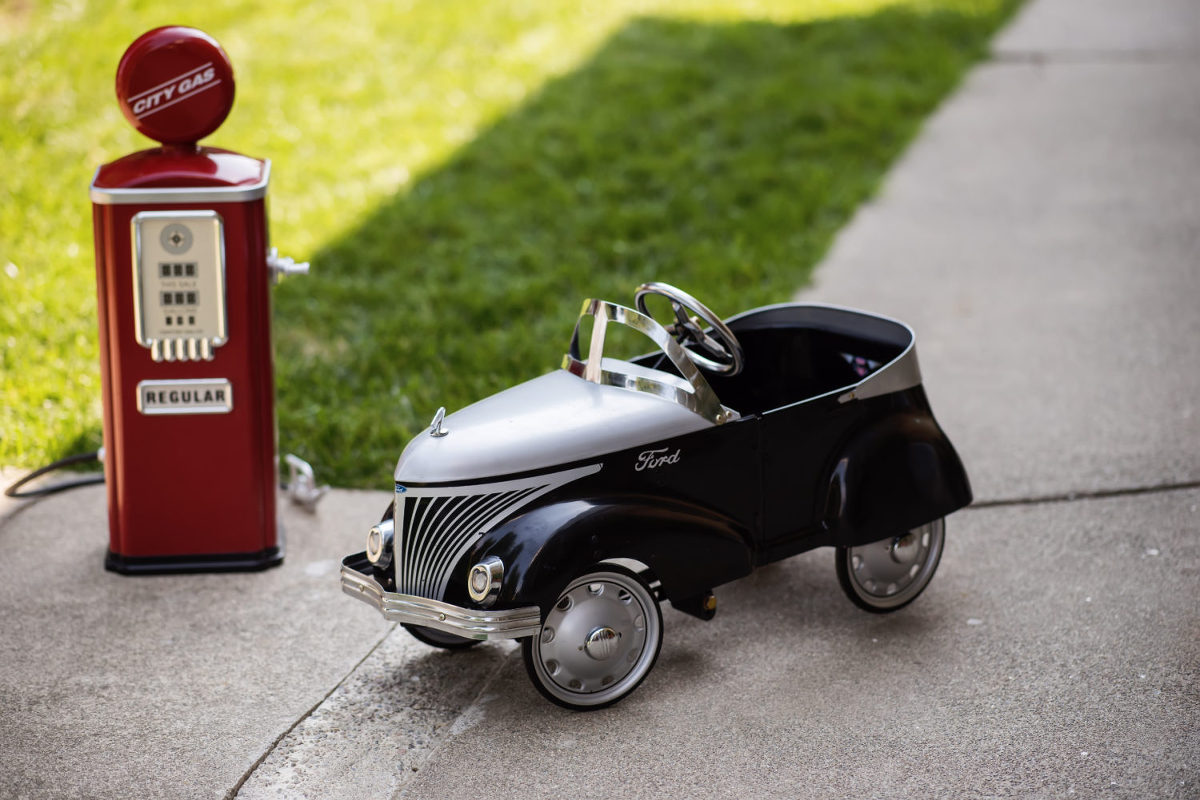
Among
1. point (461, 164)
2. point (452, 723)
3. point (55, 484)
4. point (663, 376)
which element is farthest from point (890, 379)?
point (461, 164)

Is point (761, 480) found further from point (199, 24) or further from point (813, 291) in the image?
point (199, 24)

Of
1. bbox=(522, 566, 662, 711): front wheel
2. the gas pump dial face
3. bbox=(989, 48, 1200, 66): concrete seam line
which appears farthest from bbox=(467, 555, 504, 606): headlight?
bbox=(989, 48, 1200, 66): concrete seam line

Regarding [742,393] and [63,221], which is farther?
[63,221]

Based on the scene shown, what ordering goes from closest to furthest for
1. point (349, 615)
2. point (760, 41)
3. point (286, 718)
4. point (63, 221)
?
point (286, 718), point (349, 615), point (63, 221), point (760, 41)

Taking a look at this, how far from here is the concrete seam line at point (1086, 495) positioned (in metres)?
4.43

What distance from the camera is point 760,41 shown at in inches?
379

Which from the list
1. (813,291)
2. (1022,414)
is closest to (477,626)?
(1022,414)

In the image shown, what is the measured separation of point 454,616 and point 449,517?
247 mm

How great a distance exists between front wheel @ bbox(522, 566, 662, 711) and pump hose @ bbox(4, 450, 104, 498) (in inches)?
82.4

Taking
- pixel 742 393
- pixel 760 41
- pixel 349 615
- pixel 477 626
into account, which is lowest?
pixel 349 615

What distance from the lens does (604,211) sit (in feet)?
23.3

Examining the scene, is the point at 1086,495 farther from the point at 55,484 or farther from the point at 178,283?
the point at 55,484

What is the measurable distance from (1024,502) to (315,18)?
7.85 m

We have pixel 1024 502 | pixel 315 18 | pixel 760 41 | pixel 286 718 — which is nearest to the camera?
pixel 286 718
